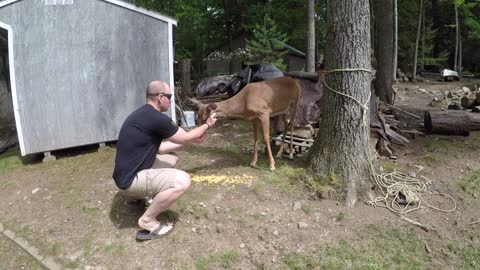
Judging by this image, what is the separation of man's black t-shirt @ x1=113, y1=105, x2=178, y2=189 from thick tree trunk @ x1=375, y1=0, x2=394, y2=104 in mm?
7245

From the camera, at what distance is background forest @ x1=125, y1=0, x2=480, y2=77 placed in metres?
22.9

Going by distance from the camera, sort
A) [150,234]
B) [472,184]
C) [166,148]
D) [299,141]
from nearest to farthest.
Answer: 1. [150,234]
2. [166,148]
3. [472,184]
4. [299,141]

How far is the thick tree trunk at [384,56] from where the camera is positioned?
9.86 meters

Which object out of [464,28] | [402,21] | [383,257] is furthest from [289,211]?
[464,28]

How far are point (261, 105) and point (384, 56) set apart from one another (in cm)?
555

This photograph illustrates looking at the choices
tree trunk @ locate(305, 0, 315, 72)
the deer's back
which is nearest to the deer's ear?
the deer's back

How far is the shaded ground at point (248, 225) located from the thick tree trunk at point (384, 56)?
402cm

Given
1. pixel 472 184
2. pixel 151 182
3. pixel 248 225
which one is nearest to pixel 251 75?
pixel 472 184

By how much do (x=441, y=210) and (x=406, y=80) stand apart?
19.9 m

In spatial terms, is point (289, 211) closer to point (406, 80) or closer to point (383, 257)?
point (383, 257)

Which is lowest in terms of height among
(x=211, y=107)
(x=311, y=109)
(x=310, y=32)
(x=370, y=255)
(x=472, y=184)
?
(x=370, y=255)

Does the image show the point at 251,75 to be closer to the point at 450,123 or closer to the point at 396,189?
the point at 450,123

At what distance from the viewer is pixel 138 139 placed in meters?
4.10

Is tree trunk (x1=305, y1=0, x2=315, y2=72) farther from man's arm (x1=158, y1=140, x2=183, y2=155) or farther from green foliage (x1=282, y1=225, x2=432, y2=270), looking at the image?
green foliage (x1=282, y1=225, x2=432, y2=270)
